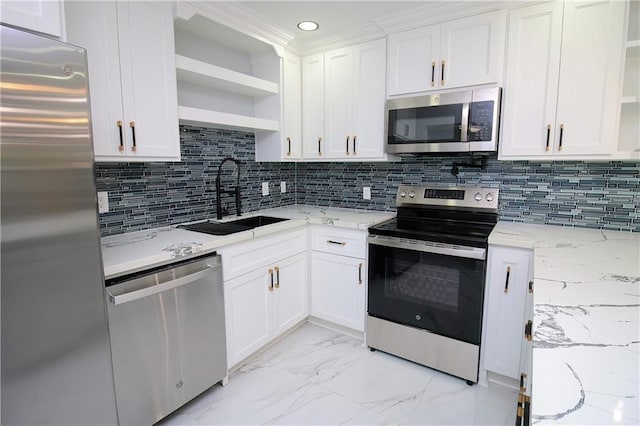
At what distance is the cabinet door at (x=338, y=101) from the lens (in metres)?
2.59

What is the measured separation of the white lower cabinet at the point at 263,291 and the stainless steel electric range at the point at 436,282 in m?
0.56

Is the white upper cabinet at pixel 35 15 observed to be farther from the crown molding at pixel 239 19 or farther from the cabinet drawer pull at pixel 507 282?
the cabinet drawer pull at pixel 507 282

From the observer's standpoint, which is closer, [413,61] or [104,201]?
[104,201]

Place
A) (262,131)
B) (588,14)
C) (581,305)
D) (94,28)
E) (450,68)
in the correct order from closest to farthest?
1. (581,305)
2. (94,28)
3. (588,14)
4. (450,68)
5. (262,131)

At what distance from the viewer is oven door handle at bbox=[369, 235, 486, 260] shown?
190 centimetres

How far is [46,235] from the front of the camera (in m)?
1.10

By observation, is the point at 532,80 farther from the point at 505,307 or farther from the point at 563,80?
the point at 505,307

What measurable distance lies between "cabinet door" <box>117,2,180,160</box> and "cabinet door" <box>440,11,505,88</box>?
1675 mm

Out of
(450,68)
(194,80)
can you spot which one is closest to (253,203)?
(194,80)

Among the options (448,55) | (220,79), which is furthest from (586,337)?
(220,79)

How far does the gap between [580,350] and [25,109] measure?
164cm

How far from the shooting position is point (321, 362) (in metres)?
2.27

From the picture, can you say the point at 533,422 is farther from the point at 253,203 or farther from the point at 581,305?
the point at 253,203

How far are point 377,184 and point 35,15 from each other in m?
2.28
